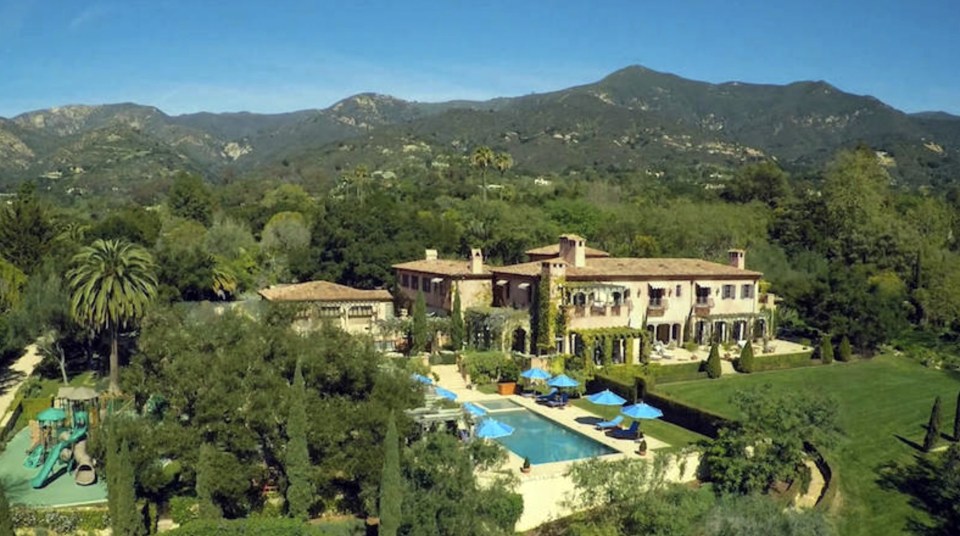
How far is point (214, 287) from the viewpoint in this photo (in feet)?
176

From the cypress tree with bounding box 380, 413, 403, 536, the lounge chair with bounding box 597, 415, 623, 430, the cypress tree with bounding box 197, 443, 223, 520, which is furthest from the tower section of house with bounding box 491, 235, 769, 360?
the cypress tree with bounding box 197, 443, 223, 520

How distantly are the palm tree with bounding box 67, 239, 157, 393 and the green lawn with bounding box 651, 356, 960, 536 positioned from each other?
86.5ft

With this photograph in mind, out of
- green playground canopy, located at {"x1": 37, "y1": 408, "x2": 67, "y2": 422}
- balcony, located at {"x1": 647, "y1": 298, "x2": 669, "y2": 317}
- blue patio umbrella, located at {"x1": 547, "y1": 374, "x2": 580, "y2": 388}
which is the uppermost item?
balcony, located at {"x1": 647, "y1": 298, "x2": 669, "y2": 317}

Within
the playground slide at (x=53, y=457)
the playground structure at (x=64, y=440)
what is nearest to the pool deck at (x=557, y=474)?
the playground structure at (x=64, y=440)

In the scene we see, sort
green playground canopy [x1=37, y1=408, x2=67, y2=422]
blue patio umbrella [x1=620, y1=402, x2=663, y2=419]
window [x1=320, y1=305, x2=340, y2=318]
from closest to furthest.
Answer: green playground canopy [x1=37, y1=408, x2=67, y2=422] → blue patio umbrella [x1=620, y1=402, x2=663, y2=419] → window [x1=320, y1=305, x2=340, y2=318]

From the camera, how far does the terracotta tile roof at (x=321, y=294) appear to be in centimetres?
4691

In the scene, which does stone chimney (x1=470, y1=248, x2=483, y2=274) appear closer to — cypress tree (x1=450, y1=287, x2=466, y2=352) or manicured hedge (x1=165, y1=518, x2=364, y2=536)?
cypress tree (x1=450, y1=287, x2=466, y2=352)

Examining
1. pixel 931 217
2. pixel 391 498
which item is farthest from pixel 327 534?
pixel 931 217

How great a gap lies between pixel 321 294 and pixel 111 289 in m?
13.1

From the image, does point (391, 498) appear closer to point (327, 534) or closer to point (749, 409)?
point (327, 534)

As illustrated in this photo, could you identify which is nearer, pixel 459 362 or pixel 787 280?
pixel 459 362

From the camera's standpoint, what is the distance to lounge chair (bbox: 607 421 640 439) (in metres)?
31.2

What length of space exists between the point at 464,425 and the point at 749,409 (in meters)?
10.4

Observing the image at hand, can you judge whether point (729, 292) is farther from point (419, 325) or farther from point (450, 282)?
point (419, 325)
